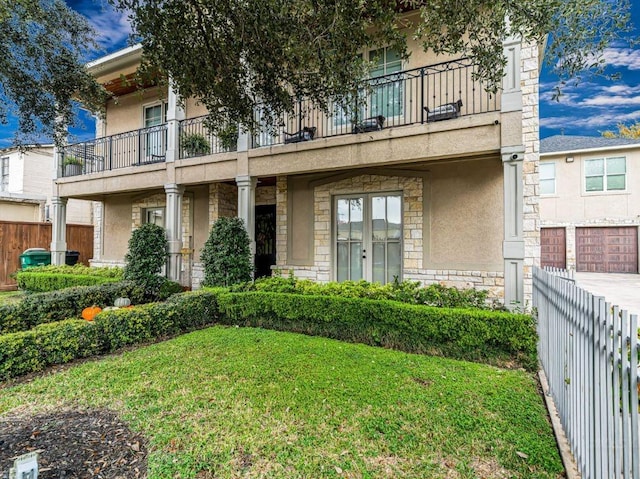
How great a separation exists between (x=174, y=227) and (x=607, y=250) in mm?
17705

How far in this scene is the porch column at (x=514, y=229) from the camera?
5.40 meters

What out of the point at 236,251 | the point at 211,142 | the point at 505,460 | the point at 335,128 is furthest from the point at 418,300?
the point at 211,142

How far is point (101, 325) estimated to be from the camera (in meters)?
4.98

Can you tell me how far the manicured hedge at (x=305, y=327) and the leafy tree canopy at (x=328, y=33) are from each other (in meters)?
3.26

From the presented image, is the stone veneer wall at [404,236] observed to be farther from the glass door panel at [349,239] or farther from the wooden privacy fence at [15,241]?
the wooden privacy fence at [15,241]

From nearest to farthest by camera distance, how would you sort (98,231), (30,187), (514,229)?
1. (514,229)
2. (98,231)
3. (30,187)

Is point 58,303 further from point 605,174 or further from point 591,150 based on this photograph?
point 605,174

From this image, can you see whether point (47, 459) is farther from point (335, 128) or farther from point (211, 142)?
point (211, 142)

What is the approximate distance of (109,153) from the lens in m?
11.0

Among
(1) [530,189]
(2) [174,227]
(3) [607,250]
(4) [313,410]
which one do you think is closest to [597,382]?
(4) [313,410]

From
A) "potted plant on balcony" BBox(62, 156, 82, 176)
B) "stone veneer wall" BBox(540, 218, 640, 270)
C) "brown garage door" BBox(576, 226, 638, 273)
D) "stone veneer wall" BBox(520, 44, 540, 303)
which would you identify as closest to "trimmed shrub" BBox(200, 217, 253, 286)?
Answer: "stone veneer wall" BBox(520, 44, 540, 303)

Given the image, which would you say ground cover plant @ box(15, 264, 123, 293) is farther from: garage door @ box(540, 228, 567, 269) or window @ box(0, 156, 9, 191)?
garage door @ box(540, 228, 567, 269)

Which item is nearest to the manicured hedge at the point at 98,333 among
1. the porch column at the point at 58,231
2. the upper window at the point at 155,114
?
the upper window at the point at 155,114

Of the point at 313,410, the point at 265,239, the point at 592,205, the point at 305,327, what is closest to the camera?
the point at 313,410
